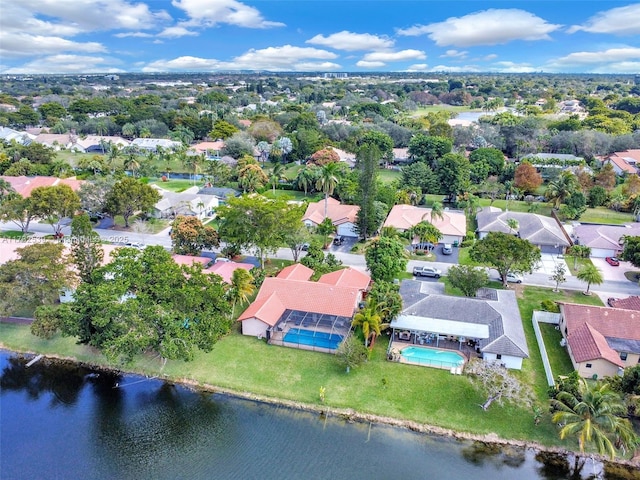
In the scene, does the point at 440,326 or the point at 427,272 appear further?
the point at 427,272

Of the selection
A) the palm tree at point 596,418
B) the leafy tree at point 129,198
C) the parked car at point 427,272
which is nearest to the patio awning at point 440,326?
the palm tree at point 596,418

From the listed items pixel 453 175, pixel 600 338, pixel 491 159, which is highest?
pixel 491 159

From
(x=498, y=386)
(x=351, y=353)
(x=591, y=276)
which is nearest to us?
(x=498, y=386)

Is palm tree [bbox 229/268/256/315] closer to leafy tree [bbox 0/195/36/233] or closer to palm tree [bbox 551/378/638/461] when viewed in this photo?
palm tree [bbox 551/378/638/461]

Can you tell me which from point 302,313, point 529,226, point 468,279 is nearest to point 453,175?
point 529,226

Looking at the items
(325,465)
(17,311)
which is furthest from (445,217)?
(17,311)

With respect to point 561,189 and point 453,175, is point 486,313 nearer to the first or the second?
point 561,189

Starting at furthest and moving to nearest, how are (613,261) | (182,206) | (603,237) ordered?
(182,206)
(603,237)
(613,261)

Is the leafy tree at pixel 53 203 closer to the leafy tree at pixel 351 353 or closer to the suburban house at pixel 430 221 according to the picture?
the suburban house at pixel 430 221

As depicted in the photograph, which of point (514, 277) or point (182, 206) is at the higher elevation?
point (182, 206)
